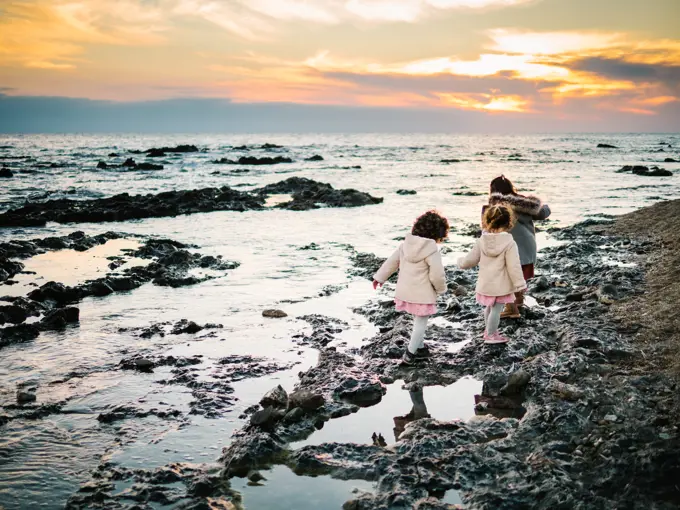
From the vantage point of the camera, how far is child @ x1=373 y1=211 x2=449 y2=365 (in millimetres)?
6031

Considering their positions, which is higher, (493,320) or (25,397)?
(493,320)

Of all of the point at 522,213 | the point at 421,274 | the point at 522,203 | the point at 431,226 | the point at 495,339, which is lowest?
the point at 495,339

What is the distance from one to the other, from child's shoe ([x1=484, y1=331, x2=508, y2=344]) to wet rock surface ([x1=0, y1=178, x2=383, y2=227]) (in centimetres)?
1478

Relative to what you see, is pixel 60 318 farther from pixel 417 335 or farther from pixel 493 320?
pixel 493 320

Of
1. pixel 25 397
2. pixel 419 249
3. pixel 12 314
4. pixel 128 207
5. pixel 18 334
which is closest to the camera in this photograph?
pixel 25 397

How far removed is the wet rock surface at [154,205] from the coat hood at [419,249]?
14.4 m

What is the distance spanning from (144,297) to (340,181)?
26172 mm

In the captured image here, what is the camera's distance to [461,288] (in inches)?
336

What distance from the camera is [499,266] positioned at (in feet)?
21.3

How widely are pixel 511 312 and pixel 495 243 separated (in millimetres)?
1093

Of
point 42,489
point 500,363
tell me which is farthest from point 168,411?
point 500,363

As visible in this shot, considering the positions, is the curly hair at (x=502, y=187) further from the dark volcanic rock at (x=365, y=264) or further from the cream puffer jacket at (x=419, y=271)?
the dark volcanic rock at (x=365, y=264)

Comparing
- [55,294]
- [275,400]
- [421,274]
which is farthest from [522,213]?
[55,294]

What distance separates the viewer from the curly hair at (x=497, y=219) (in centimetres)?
657
